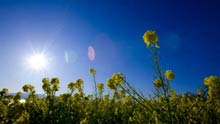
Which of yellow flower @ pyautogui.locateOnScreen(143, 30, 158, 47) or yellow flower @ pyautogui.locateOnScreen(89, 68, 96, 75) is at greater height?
yellow flower @ pyautogui.locateOnScreen(89, 68, 96, 75)

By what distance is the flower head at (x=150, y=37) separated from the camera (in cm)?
353

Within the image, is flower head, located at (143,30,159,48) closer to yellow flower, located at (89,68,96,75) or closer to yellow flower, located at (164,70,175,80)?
yellow flower, located at (164,70,175,80)

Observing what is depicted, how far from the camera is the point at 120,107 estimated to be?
7.67m

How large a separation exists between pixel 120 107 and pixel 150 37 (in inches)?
172

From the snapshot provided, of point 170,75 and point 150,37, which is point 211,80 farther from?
point 170,75

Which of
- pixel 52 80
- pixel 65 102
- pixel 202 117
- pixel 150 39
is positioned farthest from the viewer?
pixel 52 80

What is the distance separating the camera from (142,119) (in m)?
4.23

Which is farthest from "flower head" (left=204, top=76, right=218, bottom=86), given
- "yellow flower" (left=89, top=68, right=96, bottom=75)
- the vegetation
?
"yellow flower" (left=89, top=68, right=96, bottom=75)

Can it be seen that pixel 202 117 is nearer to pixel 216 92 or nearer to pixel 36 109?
pixel 216 92

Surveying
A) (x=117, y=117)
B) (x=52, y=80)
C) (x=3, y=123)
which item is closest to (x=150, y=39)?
(x=3, y=123)

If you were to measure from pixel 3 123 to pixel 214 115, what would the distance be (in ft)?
10.2

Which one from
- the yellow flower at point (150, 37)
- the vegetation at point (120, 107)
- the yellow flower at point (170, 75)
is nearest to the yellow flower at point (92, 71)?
the vegetation at point (120, 107)

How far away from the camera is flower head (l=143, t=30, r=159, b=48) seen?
3.53m

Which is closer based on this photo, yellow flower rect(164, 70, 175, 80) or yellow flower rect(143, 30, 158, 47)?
yellow flower rect(143, 30, 158, 47)
